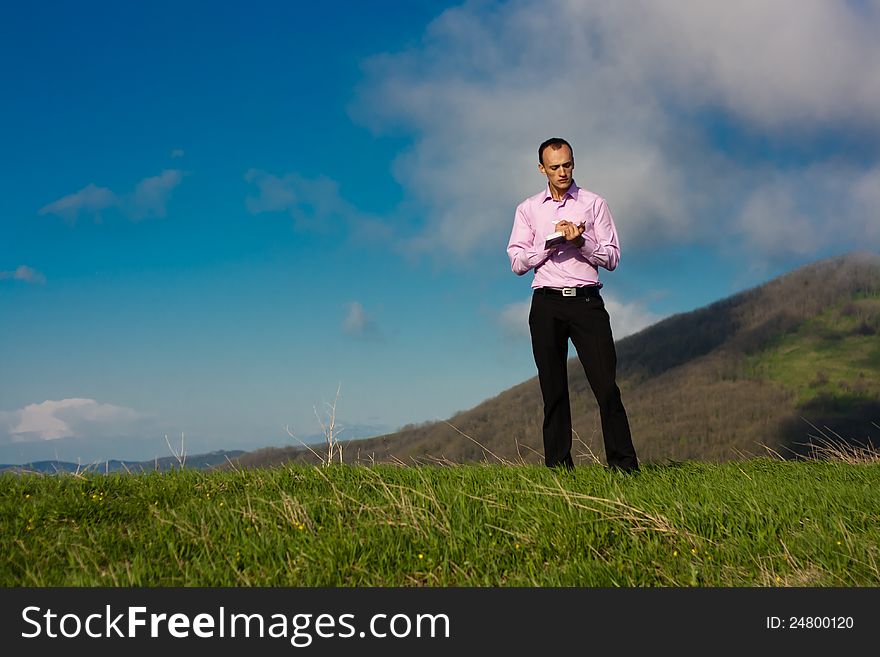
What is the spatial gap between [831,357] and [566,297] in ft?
526

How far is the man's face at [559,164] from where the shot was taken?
789cm

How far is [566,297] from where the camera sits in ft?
26.5

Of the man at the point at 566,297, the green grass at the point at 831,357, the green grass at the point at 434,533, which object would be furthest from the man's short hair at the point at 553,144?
the green grass at the point at 831,357

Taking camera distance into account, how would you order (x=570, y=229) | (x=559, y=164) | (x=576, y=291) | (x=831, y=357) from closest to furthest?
(x=570, y=229)
(x=559, y=164)
(x=576, y=291)
(x=831, y=357)

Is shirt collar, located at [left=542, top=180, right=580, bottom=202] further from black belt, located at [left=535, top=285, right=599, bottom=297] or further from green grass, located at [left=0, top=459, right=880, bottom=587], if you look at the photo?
green grass, located at [left=0, top=459, right=880, bottom=587]

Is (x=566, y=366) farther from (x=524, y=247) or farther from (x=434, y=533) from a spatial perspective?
(x=434, y=533)

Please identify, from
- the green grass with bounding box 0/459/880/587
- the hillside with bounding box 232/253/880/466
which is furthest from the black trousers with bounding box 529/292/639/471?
the hillside with bounding box 232/253/880/466

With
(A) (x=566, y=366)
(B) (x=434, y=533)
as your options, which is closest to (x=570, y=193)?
(A) (x=566, y=366)

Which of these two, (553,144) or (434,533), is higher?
(553,144)

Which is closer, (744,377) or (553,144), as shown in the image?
(553,144)

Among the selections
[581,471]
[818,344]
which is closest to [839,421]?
[818,344]

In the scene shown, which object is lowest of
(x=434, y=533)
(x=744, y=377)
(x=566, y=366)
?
(x=434, y=533)
